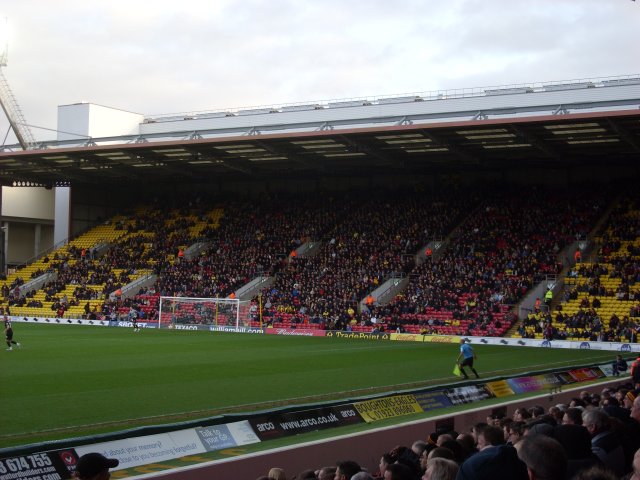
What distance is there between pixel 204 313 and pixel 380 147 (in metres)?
14.5

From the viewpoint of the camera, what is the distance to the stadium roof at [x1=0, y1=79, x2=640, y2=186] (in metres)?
41.1

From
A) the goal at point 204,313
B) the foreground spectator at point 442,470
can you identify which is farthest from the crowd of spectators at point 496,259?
the foreground spectator at point 442,470

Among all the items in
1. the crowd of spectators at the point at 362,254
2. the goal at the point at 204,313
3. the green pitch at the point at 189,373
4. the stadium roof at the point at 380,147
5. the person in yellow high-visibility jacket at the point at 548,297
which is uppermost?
the stadium roof at the point at 380,147

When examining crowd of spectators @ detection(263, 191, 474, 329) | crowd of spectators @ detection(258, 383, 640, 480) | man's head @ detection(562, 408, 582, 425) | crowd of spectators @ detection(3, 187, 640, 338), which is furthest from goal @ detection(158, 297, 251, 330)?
man's head @ detection(562, 408, 582, 425)

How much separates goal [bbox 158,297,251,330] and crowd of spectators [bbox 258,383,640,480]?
125 ft

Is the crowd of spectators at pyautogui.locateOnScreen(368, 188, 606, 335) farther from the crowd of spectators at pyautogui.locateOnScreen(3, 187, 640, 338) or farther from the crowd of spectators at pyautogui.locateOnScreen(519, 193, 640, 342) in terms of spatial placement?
the crowd of spectators at pyautogui.locateOnScreen(519, 193, 640, 342)

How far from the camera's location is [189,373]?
24.8 m

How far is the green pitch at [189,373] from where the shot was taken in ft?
56.4

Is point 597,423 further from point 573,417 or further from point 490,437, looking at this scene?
point 490,437

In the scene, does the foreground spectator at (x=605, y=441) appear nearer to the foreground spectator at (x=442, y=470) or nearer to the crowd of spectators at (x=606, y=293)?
the foreground spectator at (x=442, y=470)

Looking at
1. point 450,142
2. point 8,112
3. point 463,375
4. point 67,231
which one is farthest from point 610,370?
point 67,231

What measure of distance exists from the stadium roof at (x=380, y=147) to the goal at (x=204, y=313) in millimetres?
9288

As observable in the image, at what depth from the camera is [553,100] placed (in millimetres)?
53438

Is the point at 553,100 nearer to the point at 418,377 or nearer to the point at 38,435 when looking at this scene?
the point at 418,377
